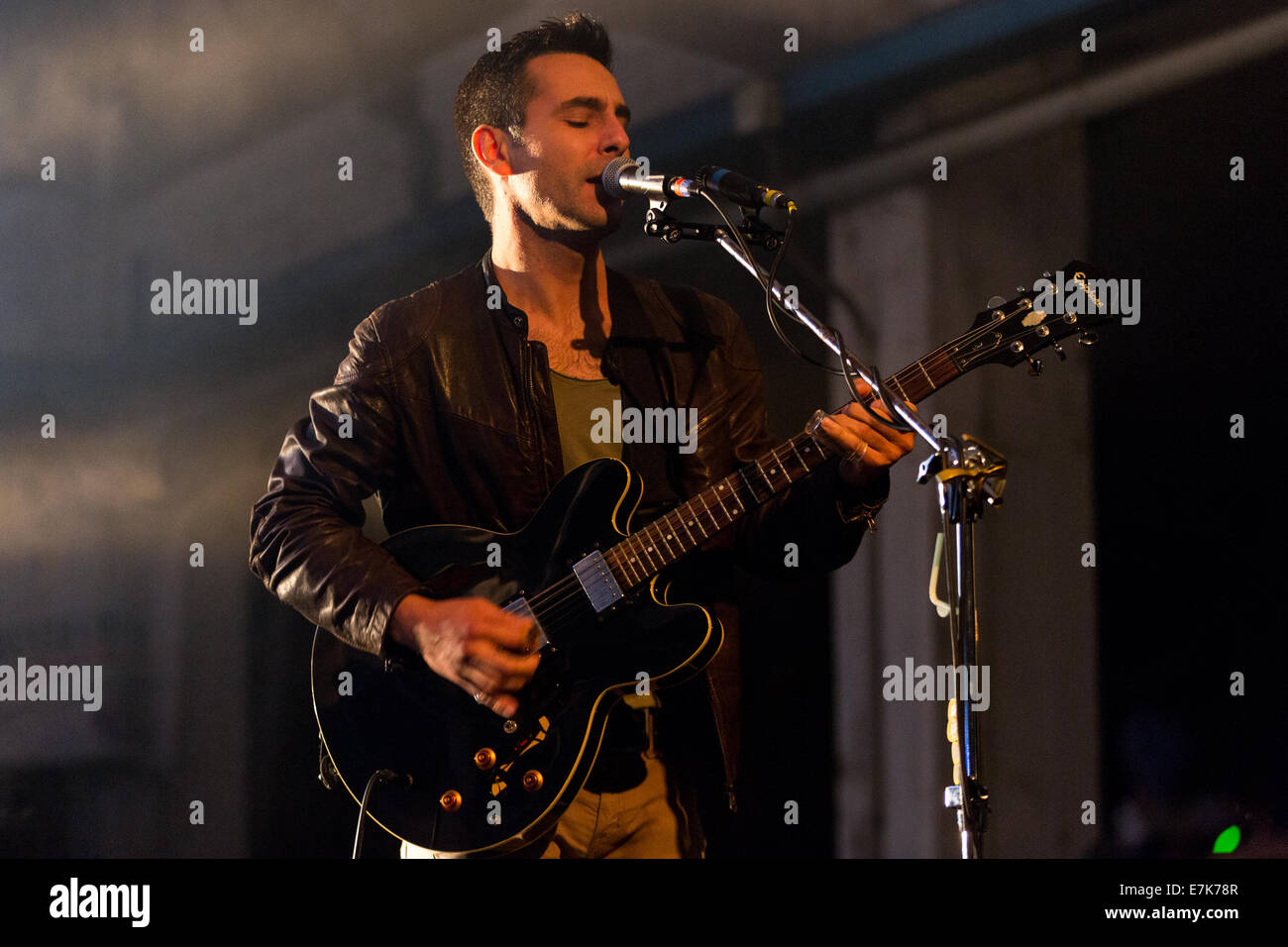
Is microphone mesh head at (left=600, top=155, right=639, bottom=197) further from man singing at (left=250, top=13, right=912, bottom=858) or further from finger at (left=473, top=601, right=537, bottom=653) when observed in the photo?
finger at (left=473, top=601, right=537, bottom=653)

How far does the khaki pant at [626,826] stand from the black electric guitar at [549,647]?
160 millimetres

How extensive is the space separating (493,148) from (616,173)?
1.59 feet

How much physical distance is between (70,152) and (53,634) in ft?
4.15

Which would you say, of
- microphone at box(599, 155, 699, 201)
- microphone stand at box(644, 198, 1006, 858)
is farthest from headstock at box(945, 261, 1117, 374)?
microphone at box(599, 155, 699, 201)

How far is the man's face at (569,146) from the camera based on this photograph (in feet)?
8.66

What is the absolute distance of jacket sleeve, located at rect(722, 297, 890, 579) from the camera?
2.46 metres

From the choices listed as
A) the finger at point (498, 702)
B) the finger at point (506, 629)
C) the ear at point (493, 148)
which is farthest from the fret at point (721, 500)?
the ear at point (493, 148)

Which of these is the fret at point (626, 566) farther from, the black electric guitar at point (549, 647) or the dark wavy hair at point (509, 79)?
the dark wavy hair at point (509, 79)

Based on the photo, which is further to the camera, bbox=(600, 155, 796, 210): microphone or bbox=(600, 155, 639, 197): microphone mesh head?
bbox=(600, 155, 639, 197): microphone mesh head

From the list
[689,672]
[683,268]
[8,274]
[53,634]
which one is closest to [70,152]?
[8,274]

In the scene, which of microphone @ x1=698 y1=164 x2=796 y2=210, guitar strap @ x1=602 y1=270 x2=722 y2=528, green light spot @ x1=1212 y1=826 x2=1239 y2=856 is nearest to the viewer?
microphone @ x1=698 y1=164 x2=796 y2=210

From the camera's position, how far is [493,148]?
9.12 ft

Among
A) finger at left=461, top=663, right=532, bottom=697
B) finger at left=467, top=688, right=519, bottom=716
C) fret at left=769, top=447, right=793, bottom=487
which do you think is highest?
fret at left=769, top=447, right=793, bottom=487

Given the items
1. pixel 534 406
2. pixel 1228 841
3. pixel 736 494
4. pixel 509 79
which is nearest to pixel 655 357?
pixel 534 406
